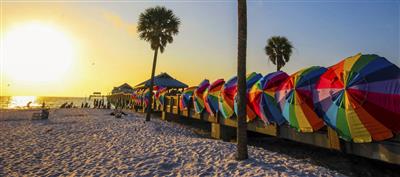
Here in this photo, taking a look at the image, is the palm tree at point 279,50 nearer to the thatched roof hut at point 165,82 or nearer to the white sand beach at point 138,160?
the thatched roof hut at point 165,82

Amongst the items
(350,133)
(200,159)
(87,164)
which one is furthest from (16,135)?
(350,133)

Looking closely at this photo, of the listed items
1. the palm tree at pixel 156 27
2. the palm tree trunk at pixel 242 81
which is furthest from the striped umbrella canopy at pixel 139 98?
the palm tree trunk at pixel 242 81

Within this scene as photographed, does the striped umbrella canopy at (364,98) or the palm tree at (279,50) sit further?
the palm tree at (279,50)

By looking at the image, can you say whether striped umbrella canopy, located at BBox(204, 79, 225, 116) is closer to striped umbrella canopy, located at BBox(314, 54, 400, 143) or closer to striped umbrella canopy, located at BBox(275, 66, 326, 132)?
striped umbrella canopy, located at BBox(275, 66, 326, 132)

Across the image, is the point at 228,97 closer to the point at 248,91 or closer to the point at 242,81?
the point at 248,91

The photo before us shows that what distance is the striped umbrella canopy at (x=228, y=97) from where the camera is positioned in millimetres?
9680

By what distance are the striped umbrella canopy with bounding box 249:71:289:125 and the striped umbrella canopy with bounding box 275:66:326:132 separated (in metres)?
0.52

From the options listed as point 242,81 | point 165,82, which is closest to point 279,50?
point 165,82

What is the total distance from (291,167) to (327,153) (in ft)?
10.8

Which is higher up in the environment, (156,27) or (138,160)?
(156,27)

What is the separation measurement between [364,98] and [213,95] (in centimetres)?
690

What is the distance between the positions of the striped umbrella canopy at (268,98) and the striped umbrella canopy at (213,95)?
293cm

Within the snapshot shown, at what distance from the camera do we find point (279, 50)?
23734mm

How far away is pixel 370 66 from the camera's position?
5.16 meters
